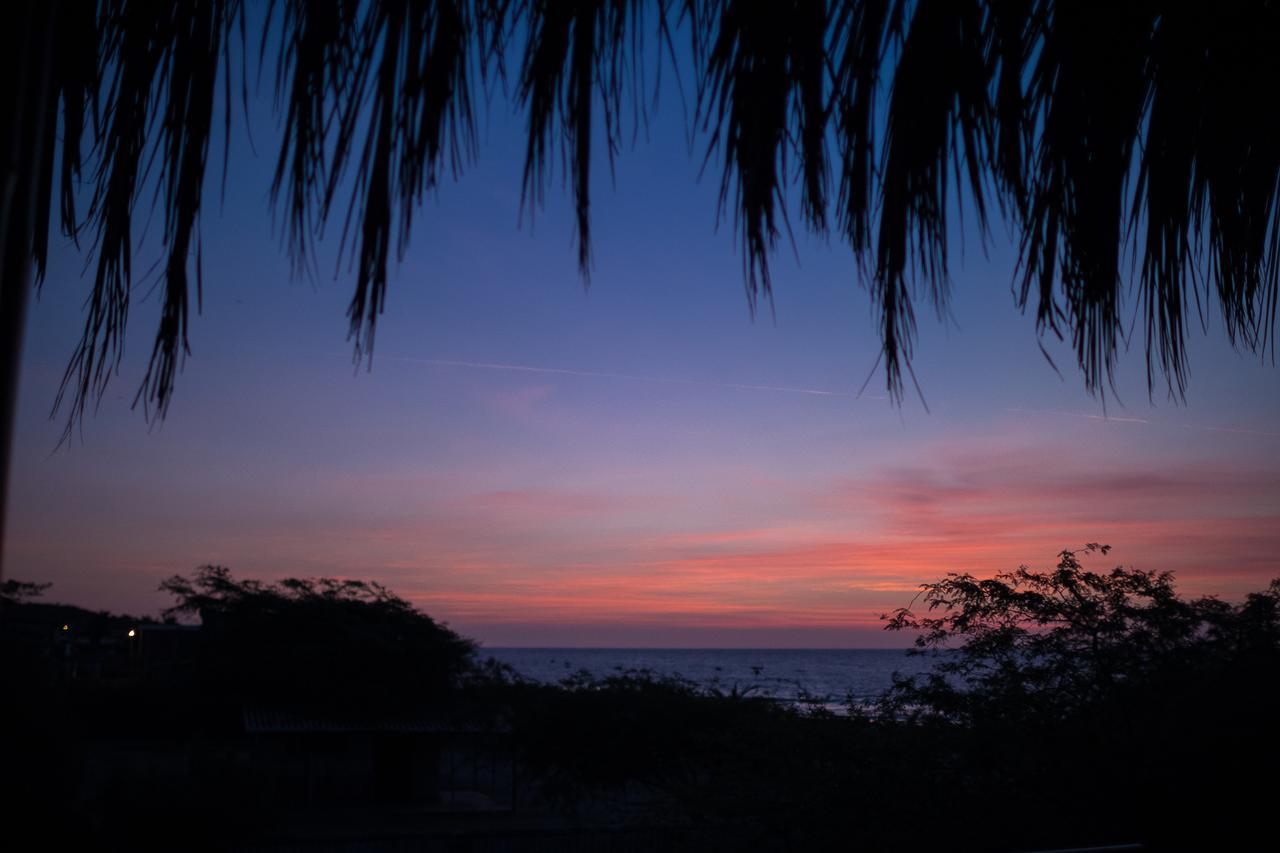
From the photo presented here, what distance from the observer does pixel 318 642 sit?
27781 millimetres

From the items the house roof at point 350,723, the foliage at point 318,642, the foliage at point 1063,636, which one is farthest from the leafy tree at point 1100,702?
A: the foliage at point 318,642

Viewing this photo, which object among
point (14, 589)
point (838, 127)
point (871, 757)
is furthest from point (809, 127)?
point (871, 757)

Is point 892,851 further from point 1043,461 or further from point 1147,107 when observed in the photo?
point 1147,107

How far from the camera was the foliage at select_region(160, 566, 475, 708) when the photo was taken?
87.4 ft

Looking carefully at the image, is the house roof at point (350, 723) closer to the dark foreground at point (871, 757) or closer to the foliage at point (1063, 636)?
the dark foreground at point (871, 757)

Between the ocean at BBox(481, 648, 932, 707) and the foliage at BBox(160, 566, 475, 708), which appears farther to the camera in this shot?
the ocean at BBox(481, 648, 932, 707)

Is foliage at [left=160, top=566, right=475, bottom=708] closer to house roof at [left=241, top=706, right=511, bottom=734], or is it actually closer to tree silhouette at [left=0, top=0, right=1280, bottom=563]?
house roof at [left=241, top=706, right=511, bottom=734]

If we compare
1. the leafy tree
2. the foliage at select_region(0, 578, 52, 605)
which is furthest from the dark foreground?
the foliage at select_region(0, 578, 52, 605)

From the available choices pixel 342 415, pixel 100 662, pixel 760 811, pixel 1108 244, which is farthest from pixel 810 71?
pixel 100 662

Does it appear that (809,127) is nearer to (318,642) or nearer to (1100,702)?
(1100,702)

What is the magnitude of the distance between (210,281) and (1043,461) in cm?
1148

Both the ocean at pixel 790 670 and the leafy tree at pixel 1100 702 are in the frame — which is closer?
the leafy tree at pixel 1100 702

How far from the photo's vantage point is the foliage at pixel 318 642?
2662 cm

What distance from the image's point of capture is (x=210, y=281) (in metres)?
1.08
